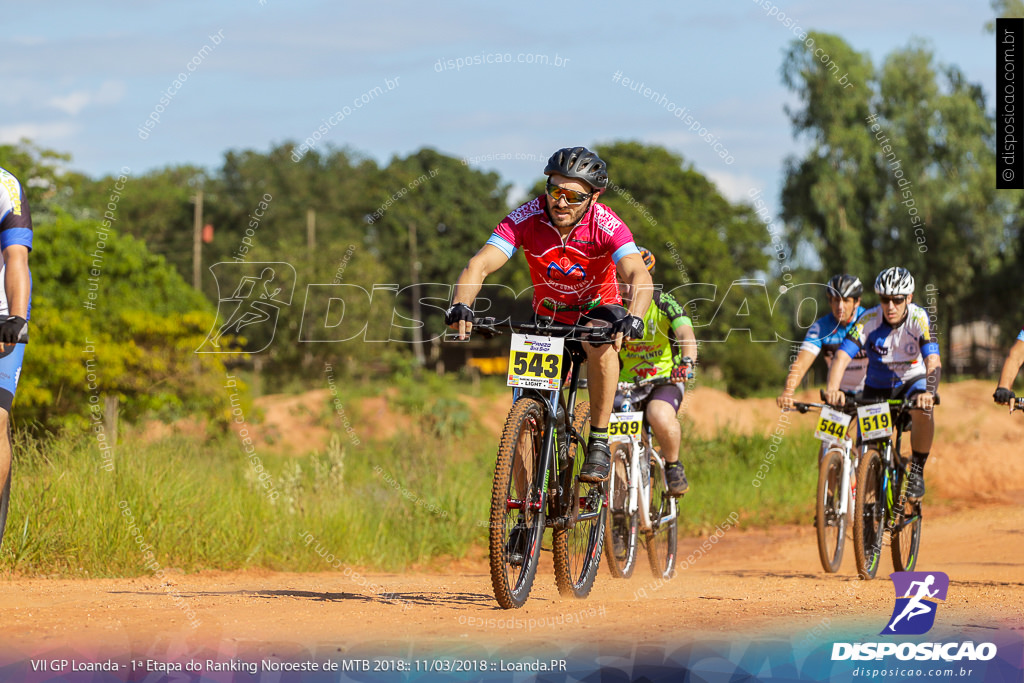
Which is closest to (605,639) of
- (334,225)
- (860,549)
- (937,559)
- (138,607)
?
(138,607)

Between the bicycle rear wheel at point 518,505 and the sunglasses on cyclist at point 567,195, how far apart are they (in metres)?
1.08

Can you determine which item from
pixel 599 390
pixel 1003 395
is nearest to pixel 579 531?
pixel 599 390

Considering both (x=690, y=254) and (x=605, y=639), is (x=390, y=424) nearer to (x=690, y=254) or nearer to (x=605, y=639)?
(x=690, y=254)

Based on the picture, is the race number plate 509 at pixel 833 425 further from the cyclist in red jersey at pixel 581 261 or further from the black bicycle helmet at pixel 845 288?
the cyclist in red jersey at pixel 581 261

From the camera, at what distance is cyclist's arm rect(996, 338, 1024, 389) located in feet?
22.1

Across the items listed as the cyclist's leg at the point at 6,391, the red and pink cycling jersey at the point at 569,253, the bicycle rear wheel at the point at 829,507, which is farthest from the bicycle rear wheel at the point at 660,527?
the cyclist's leg at the point at 6,391

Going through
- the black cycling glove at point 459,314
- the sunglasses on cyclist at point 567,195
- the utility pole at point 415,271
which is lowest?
the black cycling glove at point 459,314

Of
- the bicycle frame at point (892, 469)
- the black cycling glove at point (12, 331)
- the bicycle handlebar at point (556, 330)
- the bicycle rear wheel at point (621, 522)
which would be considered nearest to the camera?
the black cycling glove at point (12, 331)

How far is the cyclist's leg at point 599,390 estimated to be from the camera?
5.75 m

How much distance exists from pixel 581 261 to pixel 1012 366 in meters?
3.10

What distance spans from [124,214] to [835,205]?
38705 millimetres

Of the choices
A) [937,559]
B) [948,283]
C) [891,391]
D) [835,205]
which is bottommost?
[937,559]

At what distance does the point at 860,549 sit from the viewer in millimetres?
8062

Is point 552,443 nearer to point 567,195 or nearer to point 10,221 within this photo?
point 567,195
